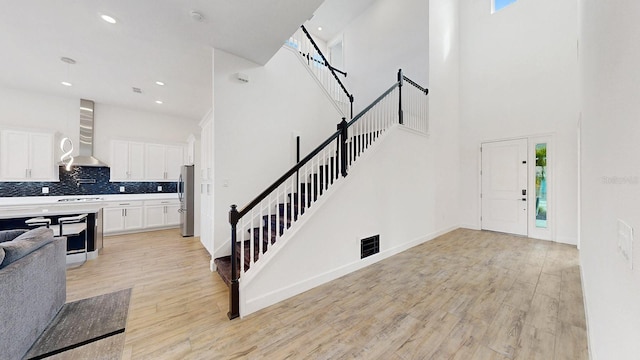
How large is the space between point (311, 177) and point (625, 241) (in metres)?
2.51

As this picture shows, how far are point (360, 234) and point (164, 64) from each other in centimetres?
427

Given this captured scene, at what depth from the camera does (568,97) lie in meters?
4.59

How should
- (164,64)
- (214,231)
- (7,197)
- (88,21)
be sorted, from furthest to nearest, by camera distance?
(7,197) → (164,64) → (214,231) → (88,21)

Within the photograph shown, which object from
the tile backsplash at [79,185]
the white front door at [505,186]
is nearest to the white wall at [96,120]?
the tile backsplash at [79,185]

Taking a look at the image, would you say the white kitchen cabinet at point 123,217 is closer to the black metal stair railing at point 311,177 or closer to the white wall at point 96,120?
the white wall at point 96,120

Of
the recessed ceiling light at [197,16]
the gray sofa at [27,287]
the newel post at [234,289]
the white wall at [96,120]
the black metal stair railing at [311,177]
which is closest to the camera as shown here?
the gray sofa at [27,287]

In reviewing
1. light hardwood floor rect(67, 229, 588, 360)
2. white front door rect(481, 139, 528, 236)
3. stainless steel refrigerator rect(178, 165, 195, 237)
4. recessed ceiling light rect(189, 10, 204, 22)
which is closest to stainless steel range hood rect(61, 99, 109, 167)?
stainless steel refrigerator rect(178, 165, 195, 237)

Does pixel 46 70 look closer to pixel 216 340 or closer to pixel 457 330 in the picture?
pixel 216 340

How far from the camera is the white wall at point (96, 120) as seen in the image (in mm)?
4723

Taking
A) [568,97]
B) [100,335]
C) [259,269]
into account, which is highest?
[568,97]

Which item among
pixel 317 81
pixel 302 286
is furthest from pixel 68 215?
pixel 317 81

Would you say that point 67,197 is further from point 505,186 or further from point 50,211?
point 505,186

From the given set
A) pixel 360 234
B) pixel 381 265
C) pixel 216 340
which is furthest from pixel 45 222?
pixel 381 265

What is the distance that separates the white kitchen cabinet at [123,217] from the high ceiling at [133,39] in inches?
104
